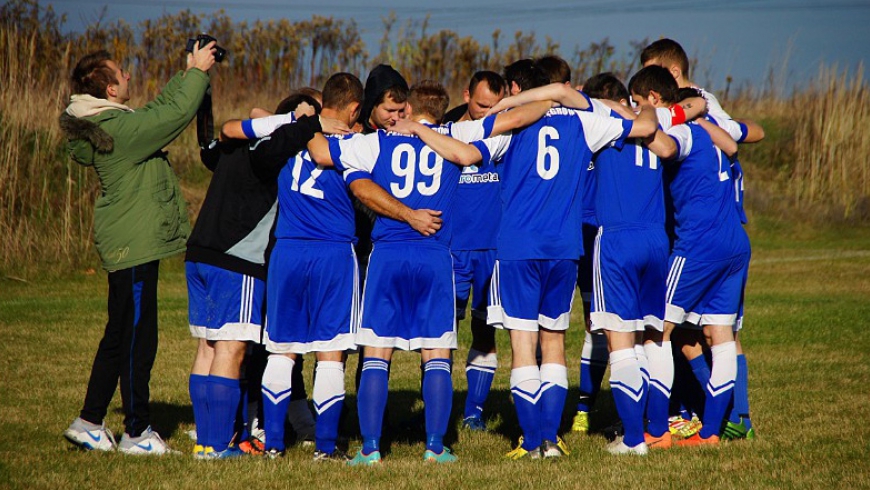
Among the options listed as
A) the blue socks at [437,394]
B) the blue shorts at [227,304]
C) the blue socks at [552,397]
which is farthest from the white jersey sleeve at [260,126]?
the blue socks at [552,397]

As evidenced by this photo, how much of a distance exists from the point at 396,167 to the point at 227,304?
1.37 m

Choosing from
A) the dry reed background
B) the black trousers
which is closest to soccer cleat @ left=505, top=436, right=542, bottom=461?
the black trousers

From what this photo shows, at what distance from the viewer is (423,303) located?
19.3 feet

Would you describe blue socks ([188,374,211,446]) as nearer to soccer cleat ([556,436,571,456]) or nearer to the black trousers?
the black trousers

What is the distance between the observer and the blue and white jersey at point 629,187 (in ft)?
20.1

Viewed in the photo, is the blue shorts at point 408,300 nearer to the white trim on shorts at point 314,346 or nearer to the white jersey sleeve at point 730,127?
the white trim on shorts at point 314,346

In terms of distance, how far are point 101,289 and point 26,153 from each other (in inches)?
116

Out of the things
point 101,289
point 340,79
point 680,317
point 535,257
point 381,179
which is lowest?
point 101,289

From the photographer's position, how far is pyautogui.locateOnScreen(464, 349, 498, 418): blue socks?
731cm

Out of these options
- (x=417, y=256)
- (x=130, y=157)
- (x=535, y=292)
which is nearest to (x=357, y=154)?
(x=417, y=256)

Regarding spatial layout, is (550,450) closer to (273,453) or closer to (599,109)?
(273,453)

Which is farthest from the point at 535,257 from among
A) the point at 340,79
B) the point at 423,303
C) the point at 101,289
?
the point at 101,289

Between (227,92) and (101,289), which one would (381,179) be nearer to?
(101,289)

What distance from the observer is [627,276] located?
605 centimetres
